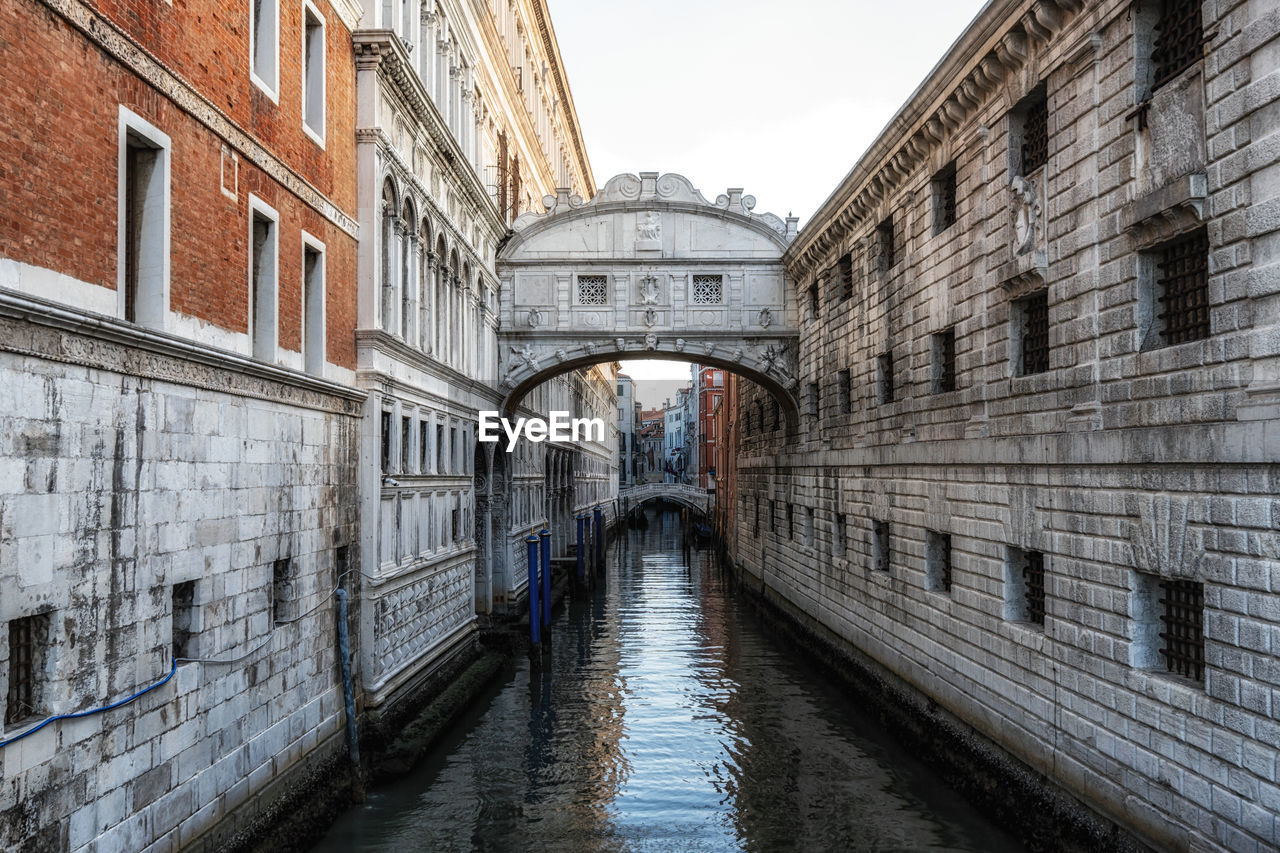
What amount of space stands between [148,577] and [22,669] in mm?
1188

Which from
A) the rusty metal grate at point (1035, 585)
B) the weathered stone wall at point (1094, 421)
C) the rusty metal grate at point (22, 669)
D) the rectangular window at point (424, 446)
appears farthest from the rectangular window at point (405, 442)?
the rusty metal grate at point (22, 669)

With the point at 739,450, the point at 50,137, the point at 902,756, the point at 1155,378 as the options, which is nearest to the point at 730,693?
the point at 902,756

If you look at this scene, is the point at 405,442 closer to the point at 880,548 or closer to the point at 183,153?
the point at 183,153

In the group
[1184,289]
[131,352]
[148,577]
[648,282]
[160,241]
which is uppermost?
[648,282]

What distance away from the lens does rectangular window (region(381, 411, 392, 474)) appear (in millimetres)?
12445

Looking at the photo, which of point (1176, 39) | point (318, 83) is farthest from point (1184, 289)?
point (318, 83)

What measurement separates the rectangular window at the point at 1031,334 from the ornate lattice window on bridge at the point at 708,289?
35.4 feet

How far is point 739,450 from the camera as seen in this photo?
3206 centimetres

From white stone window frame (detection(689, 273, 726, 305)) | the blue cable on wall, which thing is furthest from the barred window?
white stone window frame (detection(689, 273, 726, 305))

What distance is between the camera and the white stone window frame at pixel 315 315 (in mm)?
10336

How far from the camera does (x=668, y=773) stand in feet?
39.1

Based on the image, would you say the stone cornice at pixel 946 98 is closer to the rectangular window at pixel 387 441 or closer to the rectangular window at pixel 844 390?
the rectangular window at pixel 844 390

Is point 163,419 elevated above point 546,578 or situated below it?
above

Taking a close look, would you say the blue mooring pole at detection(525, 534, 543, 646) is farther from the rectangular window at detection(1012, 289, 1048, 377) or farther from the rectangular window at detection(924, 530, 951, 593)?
the rectangular window at detection(1012, 289, 1048, 377)
